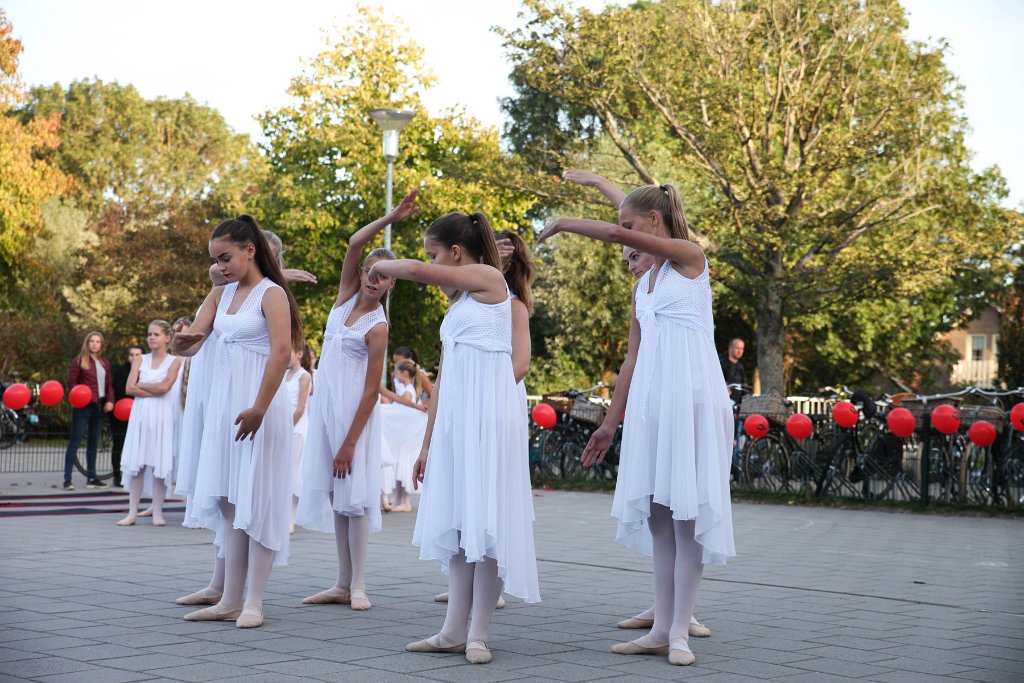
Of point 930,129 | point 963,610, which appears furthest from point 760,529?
point 930,129

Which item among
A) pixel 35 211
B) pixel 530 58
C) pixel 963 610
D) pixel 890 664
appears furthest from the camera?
pixel 35 211

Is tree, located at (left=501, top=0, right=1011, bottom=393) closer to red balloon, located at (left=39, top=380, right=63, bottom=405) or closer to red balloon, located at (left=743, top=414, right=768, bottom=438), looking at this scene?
red balloon, located at (left=743, top=414, right=768, bottom=438)

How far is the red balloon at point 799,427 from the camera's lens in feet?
51.7

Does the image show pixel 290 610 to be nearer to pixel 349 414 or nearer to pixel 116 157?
pixel 349 414

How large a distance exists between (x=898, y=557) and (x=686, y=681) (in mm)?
5726

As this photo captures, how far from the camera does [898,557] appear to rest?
1048 cm

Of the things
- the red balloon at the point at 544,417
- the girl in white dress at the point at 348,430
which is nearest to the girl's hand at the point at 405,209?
the girl in white dress at the point at 348,430

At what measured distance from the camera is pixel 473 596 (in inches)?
234

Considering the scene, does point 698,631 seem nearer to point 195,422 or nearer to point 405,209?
point 405,209

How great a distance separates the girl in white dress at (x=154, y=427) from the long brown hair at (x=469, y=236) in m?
7.46

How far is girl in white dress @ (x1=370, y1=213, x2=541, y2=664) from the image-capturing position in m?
5.80

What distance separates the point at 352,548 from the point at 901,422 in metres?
9.33

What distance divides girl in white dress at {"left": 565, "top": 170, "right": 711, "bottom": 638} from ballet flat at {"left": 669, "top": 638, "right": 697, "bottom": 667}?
1.84ft

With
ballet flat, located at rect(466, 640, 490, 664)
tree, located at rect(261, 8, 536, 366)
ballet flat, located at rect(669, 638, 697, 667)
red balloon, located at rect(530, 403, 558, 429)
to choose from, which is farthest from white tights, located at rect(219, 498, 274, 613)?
tree, located at rect(261, 8, 536, 366)
